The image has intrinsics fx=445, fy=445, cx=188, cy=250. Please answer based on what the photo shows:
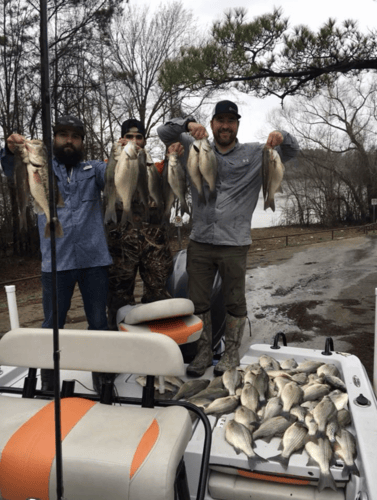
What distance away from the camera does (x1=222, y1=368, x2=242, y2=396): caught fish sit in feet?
9.29

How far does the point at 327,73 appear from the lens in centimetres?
791

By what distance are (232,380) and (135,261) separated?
4.18 feet

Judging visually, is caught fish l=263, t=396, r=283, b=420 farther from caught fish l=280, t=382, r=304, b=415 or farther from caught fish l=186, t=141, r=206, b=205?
caught fish l=186, t=141, r=206, b=205

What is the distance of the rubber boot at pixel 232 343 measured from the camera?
3400 mm

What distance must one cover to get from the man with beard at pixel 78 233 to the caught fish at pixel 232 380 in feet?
3.12

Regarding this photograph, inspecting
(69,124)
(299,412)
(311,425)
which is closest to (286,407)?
(299,412)

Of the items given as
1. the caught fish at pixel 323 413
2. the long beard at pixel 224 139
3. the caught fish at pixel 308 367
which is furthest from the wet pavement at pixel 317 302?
the long beard at pixel 224 139

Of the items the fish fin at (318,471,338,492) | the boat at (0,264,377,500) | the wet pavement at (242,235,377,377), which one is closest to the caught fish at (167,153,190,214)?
the boat at (0,264,377,500)

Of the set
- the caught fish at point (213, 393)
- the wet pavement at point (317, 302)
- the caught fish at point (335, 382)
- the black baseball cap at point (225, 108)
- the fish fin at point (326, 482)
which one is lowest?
the wet pavement at point (317, 302)

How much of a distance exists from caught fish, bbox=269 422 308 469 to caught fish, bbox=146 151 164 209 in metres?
1.77

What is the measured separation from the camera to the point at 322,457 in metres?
2.11

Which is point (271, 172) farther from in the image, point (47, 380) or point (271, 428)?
point (47, 380)

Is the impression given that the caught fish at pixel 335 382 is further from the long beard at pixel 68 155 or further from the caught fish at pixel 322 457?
the long beard at pixel 68 155

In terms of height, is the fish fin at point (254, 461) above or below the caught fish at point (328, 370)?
below
